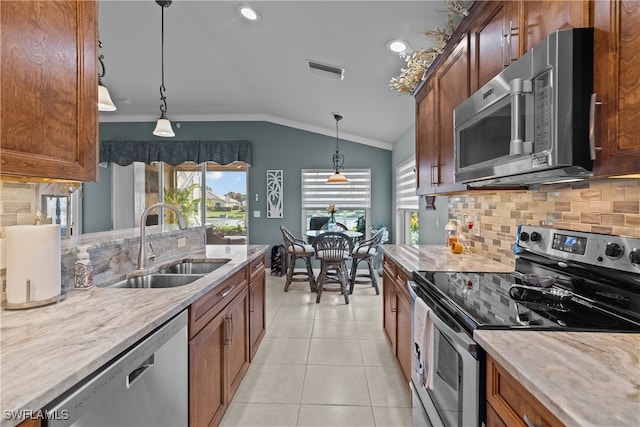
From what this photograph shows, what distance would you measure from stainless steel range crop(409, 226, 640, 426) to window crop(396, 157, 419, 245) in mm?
3172

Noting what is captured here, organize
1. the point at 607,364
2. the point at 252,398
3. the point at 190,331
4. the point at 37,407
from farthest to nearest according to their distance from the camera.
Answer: the point at 252,398, the point at 190,331, the point at 607,364, the point at 37,407

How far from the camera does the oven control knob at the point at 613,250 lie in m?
1.13

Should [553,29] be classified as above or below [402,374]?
above

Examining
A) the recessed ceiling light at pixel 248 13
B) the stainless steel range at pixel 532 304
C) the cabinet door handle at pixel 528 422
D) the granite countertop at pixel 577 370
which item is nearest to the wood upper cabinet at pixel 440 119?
the stainless steel range at pixel 532 304

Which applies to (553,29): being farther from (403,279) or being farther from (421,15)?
(403,279)

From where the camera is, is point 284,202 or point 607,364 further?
point 284,202

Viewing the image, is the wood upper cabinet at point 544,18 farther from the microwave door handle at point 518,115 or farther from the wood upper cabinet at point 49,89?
the wood upper cabinet at point 49,89

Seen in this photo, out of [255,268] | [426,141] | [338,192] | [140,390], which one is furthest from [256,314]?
[338,192]

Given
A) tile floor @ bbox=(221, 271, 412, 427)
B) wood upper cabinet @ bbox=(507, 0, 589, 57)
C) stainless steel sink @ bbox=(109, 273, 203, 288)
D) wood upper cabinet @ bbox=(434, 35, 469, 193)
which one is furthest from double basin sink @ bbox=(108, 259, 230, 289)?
wood upper cabinet @ bbox=(507, 0, 589, 57)

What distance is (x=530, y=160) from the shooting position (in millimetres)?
1130

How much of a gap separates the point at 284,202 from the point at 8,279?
5.10 m

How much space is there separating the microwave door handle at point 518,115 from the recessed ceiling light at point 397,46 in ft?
5.56

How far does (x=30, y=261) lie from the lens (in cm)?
114

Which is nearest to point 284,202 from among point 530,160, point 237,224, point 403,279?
point 237,224
